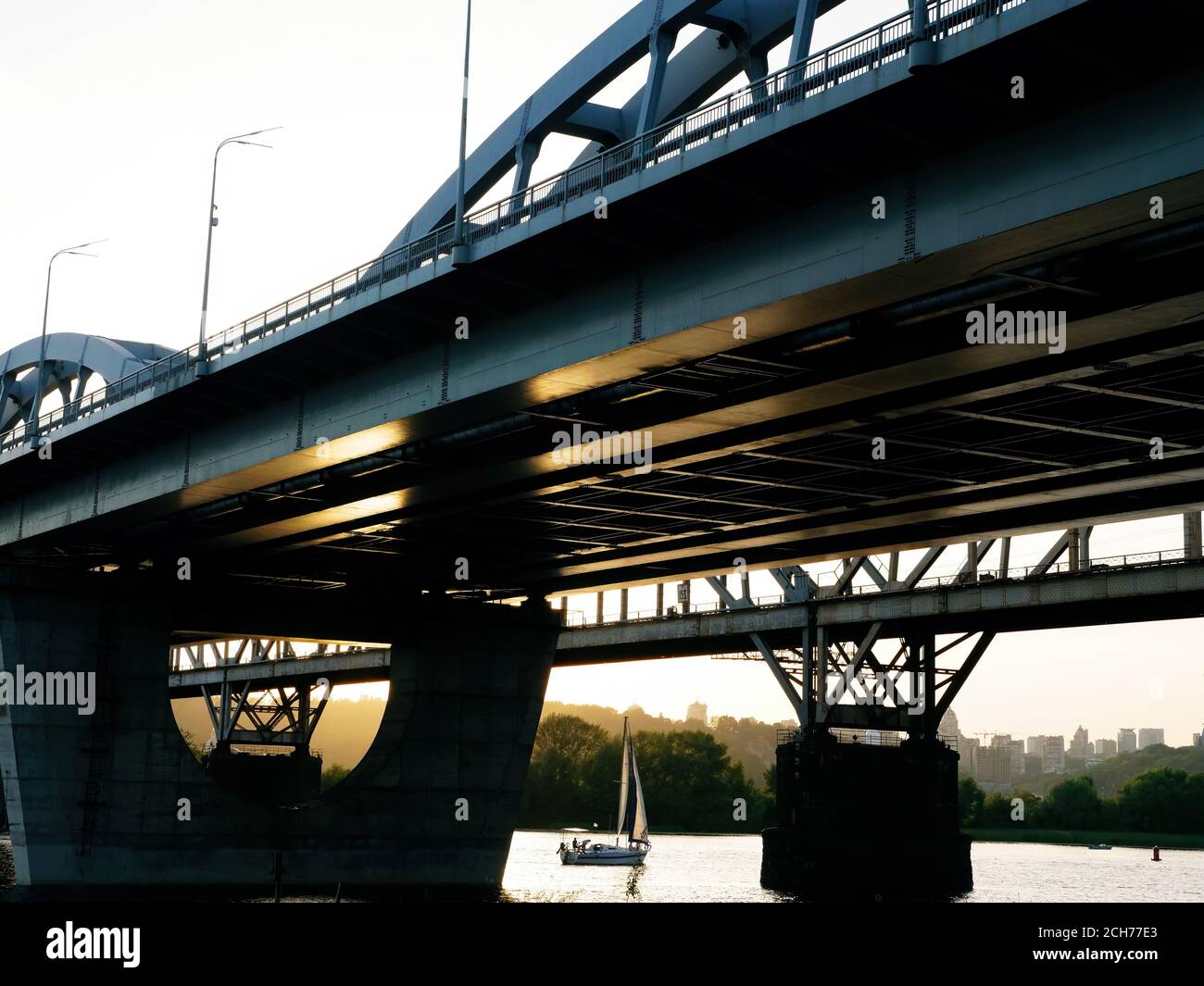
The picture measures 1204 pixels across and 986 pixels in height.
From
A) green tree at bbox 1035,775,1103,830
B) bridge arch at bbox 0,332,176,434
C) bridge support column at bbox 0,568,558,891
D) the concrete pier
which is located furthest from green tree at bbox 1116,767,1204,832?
bridge arch at bbox 0,332,176,434

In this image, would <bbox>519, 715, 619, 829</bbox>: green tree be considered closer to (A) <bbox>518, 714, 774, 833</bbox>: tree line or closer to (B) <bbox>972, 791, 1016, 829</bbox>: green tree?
(A) <bbox>518, 714, 774, 833</bbox>: tree line

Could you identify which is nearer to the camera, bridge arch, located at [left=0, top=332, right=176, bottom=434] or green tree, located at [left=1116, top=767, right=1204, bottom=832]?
bridge arch, located at [left=0, top=332, right=176, bottom=434]

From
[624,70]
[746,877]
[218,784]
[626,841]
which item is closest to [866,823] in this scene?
[746,877]

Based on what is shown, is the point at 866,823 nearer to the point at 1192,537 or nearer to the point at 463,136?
the point at 1192,537

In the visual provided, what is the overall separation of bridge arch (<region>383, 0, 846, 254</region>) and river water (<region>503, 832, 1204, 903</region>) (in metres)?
29.6

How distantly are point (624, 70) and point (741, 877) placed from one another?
2224 inches

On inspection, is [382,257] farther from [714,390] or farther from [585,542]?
[585,542]

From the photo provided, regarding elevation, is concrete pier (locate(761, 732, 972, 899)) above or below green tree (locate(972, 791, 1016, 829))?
above

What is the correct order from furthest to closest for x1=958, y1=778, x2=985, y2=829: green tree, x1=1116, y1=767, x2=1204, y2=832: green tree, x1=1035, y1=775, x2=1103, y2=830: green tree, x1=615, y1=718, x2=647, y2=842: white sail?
1. x1=958, y1=778, x2=985, y2=829: green tree
2. x1=1035, y1=775, x2=1103, y2=830: green tree
3. x1=1116, y1=767, x2=1204, y2=832: green tree
4. x1=615, y1=718, x2=647, y2=842: white sail

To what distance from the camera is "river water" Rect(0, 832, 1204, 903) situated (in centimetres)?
6656

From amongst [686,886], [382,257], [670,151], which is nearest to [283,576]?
[686,886]

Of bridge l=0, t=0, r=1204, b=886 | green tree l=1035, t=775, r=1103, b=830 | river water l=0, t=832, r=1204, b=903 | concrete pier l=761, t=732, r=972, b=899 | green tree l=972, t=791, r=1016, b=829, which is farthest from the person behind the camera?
green tree l=972, t=791, r=1016, b=829

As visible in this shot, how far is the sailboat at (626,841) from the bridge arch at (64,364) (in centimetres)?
4359

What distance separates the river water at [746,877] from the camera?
67.4 m
